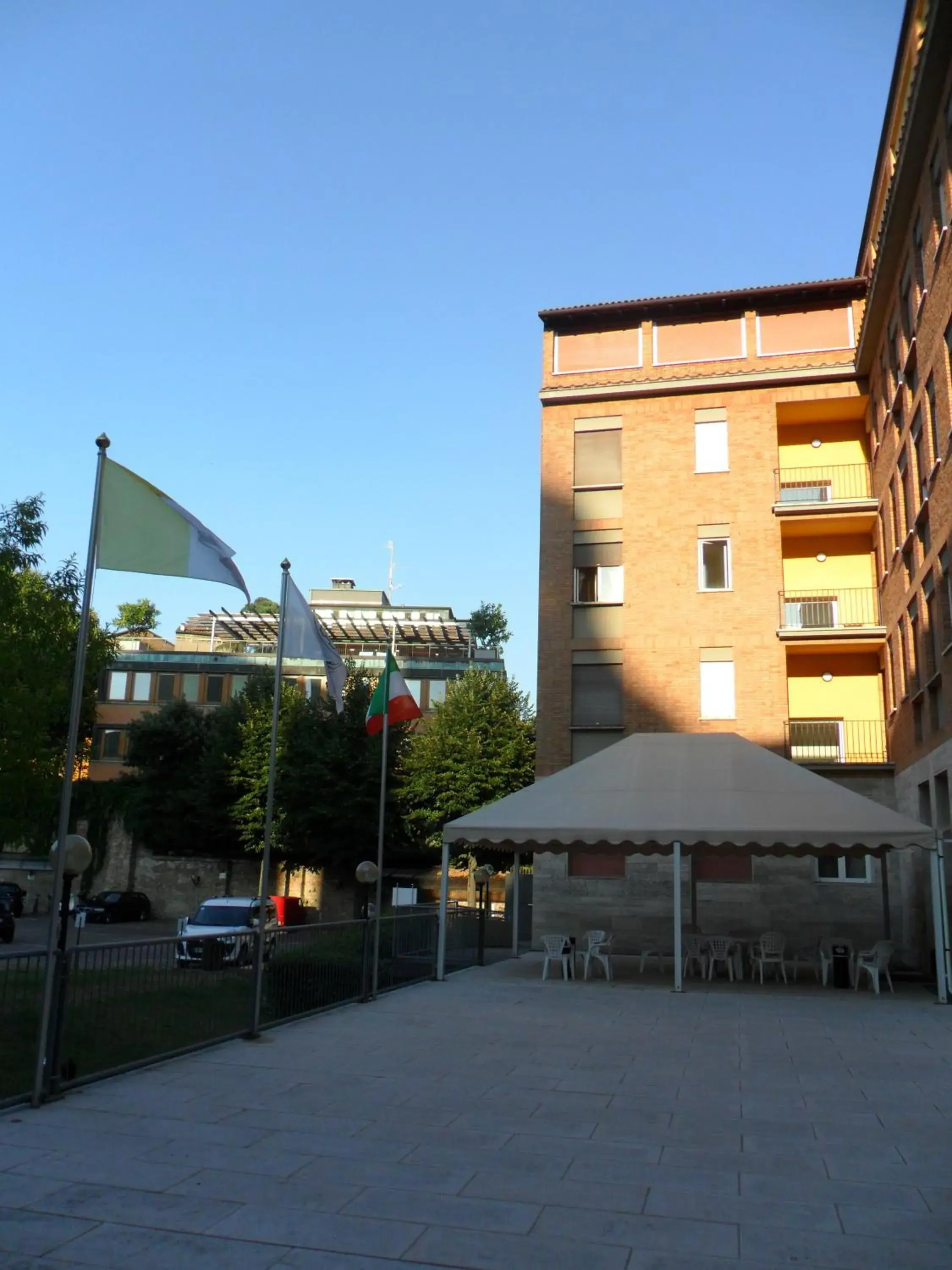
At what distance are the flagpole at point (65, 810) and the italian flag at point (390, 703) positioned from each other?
287 inches

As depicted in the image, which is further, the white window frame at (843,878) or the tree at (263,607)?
the tree at (263,607)

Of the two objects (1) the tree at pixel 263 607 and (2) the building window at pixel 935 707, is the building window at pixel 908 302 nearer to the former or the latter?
(2) the building window at pixel 935 707

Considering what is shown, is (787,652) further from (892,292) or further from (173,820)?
(173,820)

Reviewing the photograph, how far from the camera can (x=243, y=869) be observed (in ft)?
146

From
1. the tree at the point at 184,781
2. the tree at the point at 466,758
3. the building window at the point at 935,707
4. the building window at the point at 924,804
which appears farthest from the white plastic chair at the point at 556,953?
the tree at the point at 184,781

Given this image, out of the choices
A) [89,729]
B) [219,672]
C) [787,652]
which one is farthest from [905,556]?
[89,729]

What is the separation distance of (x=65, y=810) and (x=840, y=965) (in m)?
15.6

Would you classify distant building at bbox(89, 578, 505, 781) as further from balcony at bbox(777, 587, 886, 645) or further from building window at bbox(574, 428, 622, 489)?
balcony at bbox(777, 587, 886, 645)

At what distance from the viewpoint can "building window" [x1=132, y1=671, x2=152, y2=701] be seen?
53.6 meters

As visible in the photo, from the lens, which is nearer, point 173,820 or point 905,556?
point 905,556

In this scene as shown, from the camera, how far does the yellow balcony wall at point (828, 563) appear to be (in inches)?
1149

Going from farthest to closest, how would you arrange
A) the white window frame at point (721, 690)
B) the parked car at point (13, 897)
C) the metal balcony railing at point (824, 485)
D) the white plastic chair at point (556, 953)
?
the parked car at point (13, 897), the metal balcony railing at point (824, 485), the white window frame at point (721, 690), the white plastic chair at point (556, 953)

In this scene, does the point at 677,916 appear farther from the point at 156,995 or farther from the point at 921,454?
the point at 921,454

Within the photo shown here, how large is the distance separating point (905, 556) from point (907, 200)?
739 cm
